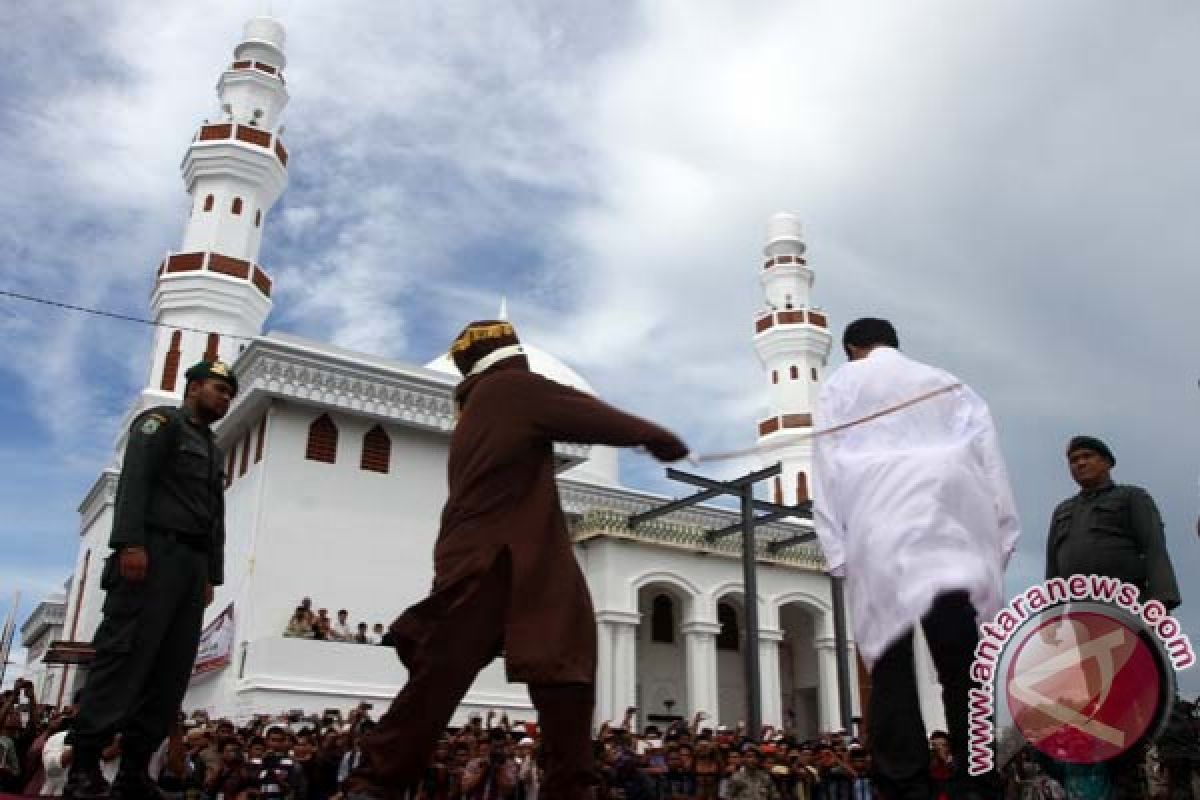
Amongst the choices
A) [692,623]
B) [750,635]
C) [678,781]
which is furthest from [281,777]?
[692,623]

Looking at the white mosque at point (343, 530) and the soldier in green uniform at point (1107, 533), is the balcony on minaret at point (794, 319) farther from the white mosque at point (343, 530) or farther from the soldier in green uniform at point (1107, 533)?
the soldier in green uniform at point (1107, 533)

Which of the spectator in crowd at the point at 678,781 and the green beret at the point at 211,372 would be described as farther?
the spectator in crowd at the point at 678,781

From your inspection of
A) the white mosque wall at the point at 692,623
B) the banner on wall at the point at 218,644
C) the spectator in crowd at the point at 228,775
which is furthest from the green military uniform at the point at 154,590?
the white mosque wall at the point at 692,623

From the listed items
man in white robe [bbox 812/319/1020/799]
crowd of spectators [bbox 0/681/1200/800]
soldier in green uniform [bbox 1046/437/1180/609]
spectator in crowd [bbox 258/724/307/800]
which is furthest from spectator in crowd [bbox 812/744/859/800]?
man in white robe [bbox 812/319/1020/799]

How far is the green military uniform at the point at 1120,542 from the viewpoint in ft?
13.5

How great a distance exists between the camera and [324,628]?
15672 mm

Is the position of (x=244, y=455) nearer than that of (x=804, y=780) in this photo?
No

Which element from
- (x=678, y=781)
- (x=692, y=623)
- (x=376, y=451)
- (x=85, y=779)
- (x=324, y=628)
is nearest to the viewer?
(x=85, y=779)

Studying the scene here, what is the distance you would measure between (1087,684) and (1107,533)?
1477 mm

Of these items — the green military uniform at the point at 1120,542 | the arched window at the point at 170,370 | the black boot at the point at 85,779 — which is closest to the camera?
the black boot at the point at 85,779

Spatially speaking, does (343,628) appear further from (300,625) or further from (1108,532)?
(1108,532)

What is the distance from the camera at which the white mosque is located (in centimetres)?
1609

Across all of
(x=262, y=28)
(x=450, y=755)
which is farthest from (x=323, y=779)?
(x=262, y=28)

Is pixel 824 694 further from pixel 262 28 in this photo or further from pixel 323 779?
pixel 262 28
